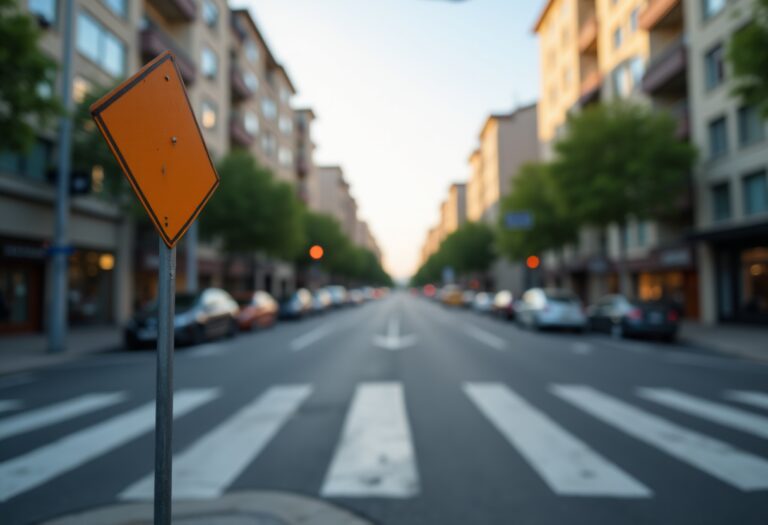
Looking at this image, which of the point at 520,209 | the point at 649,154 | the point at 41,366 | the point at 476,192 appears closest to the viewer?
the point at 41,366

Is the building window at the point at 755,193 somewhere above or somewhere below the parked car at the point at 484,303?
above

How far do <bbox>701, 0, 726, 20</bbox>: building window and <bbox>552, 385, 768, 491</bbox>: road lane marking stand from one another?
21.5m

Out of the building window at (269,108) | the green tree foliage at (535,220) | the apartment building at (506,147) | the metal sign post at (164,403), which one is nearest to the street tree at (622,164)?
the green tree foliage at (535,220)

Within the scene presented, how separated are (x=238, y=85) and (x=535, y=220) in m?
22.3

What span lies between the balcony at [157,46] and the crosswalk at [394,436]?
65.0 ft

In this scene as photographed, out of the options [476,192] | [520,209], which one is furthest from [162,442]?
[476,192]

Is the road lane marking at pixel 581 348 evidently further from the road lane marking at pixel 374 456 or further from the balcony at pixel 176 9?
the balcony at pixel 176 9

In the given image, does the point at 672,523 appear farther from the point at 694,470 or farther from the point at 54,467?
the point at 54,467

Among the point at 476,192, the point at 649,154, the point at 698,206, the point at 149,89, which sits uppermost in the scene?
the point at 476,192

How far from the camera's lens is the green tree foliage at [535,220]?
3247 cm

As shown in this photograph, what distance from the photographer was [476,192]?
77938mm

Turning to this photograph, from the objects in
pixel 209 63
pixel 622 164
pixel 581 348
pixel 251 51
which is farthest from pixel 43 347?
pixel 251 51

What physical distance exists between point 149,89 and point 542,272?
148ft

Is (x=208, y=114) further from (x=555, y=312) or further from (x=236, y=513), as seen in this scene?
(x=236, y=513)
